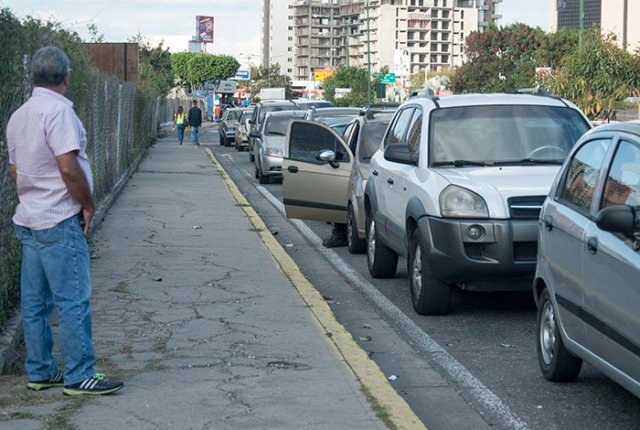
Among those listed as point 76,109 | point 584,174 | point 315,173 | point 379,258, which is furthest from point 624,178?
point 76,109

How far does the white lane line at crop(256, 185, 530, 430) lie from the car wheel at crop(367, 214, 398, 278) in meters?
0.18

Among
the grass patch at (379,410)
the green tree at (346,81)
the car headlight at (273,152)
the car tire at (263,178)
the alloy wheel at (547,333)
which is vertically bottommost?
the car tire at (263,178)

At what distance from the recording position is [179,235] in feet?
51.9

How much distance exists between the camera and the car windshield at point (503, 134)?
34.9 ft

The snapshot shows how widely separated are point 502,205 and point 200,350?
273cm

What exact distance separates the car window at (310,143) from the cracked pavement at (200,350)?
1.21 meters

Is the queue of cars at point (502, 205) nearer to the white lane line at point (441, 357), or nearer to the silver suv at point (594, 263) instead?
the silver suv at point (594, 263)

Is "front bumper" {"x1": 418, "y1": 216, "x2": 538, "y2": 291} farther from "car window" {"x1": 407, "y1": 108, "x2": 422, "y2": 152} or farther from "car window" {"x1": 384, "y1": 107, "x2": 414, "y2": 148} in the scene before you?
"car window" {"x1": 384, "y1": 107, "x2": 414, "y2": 148}

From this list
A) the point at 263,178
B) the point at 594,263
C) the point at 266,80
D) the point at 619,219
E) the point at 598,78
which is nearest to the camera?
the point at 619,219

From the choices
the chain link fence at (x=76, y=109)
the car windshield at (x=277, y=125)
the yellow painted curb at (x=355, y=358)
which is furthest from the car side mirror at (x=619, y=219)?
the car windshield at (x=277, y=125)

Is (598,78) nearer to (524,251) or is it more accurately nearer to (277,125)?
(277,125)

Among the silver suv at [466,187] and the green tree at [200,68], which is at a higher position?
the green tree at [200,68]

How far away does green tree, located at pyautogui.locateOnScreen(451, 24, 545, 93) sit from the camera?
4080 inches

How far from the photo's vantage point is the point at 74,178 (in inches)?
255
